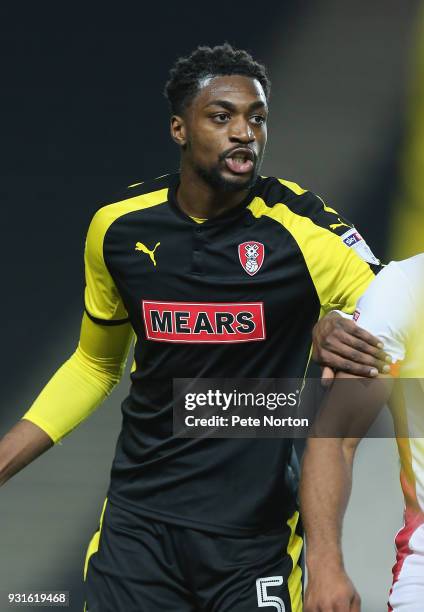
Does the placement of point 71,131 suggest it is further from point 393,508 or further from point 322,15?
point 393,508

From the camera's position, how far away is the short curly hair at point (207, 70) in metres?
3.15

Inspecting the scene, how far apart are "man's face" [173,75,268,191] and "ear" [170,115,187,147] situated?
4 centimetres

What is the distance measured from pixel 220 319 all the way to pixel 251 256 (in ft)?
0.52

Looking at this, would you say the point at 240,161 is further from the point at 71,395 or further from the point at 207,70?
the point at 71,395

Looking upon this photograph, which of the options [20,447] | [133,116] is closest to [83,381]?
[20,447]

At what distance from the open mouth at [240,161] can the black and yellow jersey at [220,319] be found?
107 millimetres

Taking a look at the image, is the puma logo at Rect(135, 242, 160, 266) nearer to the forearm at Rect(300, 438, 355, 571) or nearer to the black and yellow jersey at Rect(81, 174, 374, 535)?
the black and yellow jersey at Rect(81, 174, 374, 535)

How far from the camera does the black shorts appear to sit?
9.56 feet

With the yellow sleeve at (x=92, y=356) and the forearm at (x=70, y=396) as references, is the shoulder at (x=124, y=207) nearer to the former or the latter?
the yellow sleeve at (x=92, y=356)

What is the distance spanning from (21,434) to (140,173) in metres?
2.21

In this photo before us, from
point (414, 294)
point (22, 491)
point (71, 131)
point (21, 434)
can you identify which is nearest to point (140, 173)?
point (71, 131)

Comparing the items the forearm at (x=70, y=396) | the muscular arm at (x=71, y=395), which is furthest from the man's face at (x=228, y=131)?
the forearm at (x=70, y=396)

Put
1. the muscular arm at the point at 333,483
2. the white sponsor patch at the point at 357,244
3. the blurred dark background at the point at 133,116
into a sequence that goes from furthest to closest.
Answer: the blurred dark background at the point at 133,116 < the white sponsor patch at the point at 357,244 < the muscular arm at the point at 333,483

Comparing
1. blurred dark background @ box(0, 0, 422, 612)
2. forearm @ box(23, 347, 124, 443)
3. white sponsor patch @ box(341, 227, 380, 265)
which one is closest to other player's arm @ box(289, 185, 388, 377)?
white sponsor patch @ box(341, 227, 380, 265)
